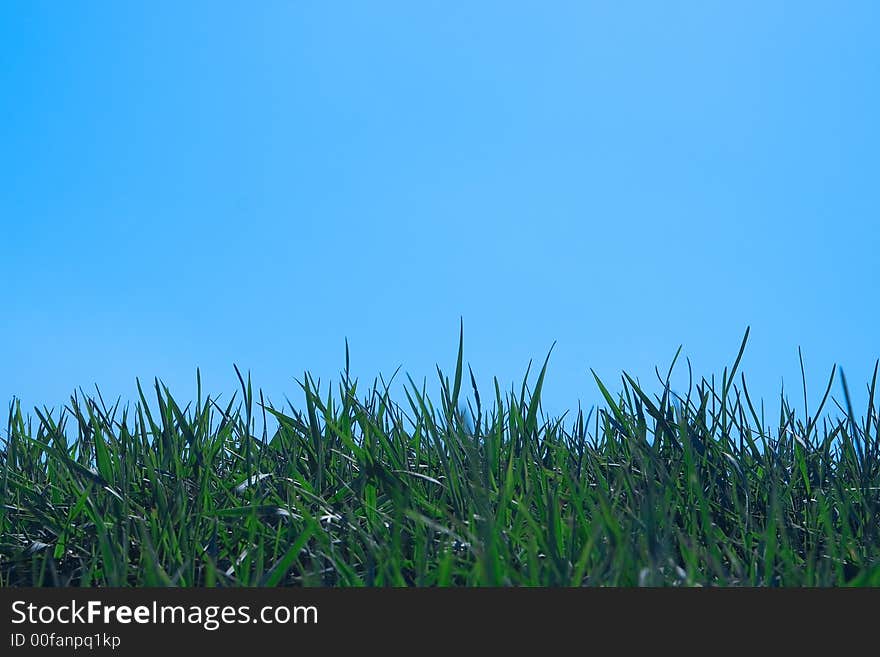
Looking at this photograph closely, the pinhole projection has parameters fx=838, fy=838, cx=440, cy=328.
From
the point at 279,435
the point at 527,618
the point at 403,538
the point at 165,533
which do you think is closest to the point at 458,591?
the point at 527,618

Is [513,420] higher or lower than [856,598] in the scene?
higher

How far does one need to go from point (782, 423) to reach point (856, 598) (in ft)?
4.54

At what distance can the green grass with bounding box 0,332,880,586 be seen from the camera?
1.57 m

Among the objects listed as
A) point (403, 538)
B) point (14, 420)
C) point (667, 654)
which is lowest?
point (667, 654)

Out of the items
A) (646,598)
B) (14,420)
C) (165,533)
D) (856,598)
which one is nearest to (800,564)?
(856,598)

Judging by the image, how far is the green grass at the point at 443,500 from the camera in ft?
5.14

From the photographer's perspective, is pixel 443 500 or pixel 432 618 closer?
pixel 432 618

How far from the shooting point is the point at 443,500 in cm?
201

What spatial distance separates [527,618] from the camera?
1.30 metres

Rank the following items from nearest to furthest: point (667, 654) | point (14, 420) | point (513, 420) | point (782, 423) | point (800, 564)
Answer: point (667, 654) → point (800, 564) → point (513, 420) → point (782, 423) → point (14, 420)

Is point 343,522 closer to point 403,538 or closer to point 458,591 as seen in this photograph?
point 403,538

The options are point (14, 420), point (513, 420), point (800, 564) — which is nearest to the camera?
point (800, 564)

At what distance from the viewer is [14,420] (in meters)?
2.87

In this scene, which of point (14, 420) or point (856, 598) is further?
point (14, 420)
